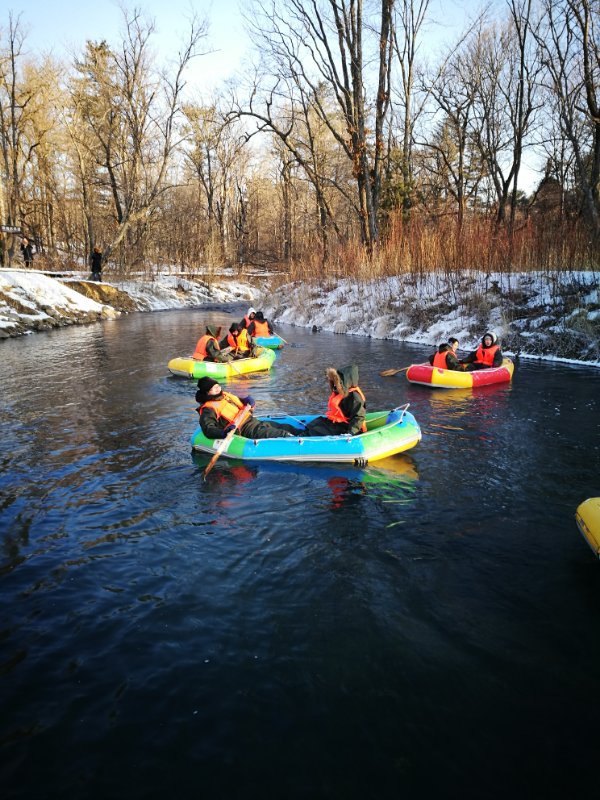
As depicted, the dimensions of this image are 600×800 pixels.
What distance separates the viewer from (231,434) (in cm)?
610

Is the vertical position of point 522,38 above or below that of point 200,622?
above

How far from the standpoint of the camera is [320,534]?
4.64 metres

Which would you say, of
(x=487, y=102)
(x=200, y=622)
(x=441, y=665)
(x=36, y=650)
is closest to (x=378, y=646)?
(x=441, y=665)

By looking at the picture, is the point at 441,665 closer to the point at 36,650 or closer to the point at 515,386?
the point at 36,650

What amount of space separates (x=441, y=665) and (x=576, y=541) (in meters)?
1.92

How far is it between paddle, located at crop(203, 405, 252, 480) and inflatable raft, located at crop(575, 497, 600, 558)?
11.5 feet

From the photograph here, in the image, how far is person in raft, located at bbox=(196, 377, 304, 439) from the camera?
20.5 feet

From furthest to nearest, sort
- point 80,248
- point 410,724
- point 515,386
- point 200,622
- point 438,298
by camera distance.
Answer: point 80,248 → point 438,298 → point 515,386 → point 200,622 → point 410,724

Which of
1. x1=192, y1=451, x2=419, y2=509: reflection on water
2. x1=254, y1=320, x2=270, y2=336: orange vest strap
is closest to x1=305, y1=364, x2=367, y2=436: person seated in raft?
x1=192, y1=451, x2=419, y2=509: reflection on water

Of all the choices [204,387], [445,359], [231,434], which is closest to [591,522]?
[231,434]

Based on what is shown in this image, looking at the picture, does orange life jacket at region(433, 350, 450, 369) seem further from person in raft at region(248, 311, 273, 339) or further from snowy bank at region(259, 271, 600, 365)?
person in raft at region(248, 311, 273, 339)

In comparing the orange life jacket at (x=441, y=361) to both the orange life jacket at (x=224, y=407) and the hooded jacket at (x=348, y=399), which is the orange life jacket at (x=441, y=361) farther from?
the orange life jacket at (x=224, y=407)

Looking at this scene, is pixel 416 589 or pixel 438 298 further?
pixel 438 298

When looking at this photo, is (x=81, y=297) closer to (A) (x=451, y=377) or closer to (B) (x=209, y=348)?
(B) (x=209, y=348)
